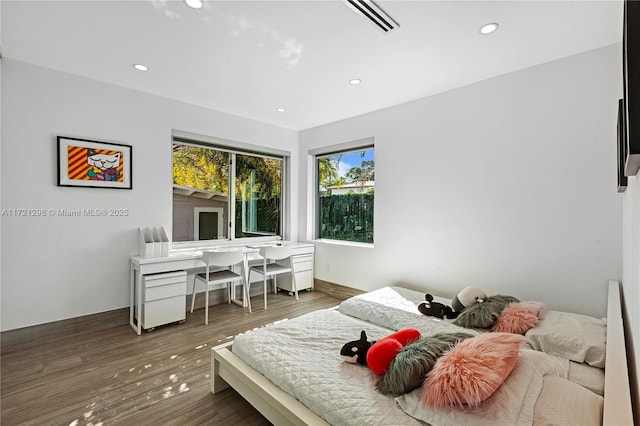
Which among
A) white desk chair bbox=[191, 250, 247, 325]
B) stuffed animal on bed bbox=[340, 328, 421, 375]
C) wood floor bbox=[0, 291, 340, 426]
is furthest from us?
white desk chair bbox=[191, 250, 247, 325]

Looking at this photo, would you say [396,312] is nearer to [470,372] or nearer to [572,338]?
[572,338]

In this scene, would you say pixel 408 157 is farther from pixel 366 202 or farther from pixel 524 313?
pixel 524 313

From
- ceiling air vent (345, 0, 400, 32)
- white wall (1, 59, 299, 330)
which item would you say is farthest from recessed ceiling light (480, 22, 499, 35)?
white wall (1, 59, 299, 330)

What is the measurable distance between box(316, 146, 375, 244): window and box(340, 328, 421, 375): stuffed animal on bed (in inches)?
97.0

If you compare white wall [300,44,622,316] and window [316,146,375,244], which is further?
window [316,146,375,244]

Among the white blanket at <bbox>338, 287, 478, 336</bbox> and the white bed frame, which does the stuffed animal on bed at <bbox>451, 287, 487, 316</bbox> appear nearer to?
the white blanket at <bbox>338, 287, 478, 336</bbox>

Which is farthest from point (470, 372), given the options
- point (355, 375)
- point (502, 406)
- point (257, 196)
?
point (257, 196)

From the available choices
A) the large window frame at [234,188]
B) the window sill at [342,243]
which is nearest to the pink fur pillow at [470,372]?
the window sill at [342,243]

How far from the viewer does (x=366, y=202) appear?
4.13 m

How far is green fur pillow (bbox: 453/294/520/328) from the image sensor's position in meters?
2.11

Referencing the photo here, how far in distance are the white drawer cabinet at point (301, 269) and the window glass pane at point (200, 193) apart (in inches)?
41.7

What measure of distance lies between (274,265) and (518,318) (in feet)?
9.61

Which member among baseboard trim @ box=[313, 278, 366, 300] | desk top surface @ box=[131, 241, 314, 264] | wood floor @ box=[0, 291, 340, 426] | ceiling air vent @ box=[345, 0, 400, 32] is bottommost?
wood floor @ box=[0, 291, 340, 426]

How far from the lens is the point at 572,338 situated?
5.73 ft
